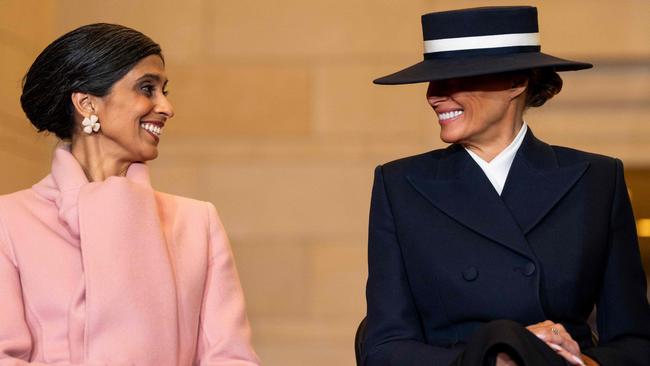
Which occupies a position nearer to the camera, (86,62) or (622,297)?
(622,297)

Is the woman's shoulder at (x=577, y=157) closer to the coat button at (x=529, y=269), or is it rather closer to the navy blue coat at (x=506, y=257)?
the navy blue coat at (x=506, y=257)

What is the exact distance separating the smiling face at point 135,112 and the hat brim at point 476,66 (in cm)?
64

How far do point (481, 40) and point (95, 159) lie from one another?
1.08 m

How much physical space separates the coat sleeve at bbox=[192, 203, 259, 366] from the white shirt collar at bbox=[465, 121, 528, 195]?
0.73 meters

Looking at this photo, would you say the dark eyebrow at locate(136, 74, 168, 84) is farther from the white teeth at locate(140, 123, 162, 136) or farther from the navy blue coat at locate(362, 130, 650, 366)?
the navy blue coat at locate(362, 130, 650, 366)

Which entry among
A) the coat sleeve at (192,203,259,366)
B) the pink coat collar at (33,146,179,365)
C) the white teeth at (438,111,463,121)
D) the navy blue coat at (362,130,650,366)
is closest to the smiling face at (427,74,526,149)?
the white teeth at (438,111,463,121)

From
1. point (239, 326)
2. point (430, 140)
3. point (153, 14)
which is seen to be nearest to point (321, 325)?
point (430, 140)

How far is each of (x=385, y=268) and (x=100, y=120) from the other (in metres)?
0.86

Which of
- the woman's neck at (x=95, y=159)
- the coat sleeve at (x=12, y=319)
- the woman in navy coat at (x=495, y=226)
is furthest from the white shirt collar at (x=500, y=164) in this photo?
the coat sleeve at (x=12, y=319)

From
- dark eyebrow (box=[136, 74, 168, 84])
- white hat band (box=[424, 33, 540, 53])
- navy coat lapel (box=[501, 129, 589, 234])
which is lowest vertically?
navy coat lapel (box=[501, 129, 589, 234])

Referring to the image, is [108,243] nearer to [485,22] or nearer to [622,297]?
[485,22]

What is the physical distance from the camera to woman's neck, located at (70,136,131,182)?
13.8ft

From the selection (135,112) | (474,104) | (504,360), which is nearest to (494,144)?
(474,104)

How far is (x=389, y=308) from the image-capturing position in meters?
3.96
